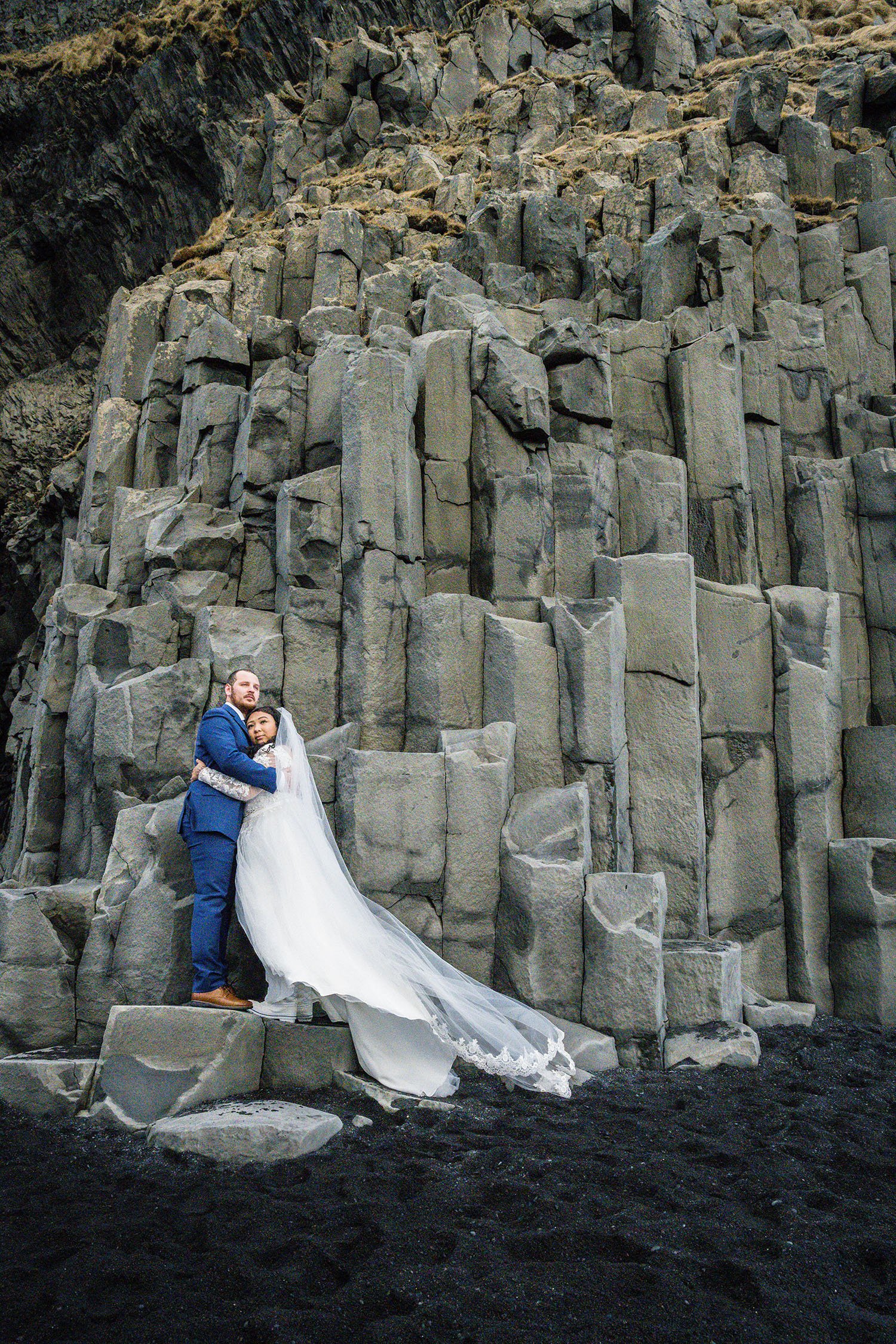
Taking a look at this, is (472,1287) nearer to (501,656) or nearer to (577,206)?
(501,656)

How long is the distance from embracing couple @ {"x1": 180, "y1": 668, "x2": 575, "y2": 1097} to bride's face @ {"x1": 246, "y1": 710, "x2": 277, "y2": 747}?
0.23 metres

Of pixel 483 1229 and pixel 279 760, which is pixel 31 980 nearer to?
pixel 279 760

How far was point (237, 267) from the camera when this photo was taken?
17.8 m

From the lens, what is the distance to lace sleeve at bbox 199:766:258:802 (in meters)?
6.87

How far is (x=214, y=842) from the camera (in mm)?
6789

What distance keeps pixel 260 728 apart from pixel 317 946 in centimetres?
186

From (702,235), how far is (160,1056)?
1497 centimetres

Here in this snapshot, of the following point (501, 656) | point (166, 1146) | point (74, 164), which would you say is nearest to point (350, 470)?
point (501, 656)

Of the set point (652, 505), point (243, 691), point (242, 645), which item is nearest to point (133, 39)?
point (652, 505)

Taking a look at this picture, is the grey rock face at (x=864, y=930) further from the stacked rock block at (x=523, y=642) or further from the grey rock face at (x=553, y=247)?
the grey rock face at (x=553, y=247)

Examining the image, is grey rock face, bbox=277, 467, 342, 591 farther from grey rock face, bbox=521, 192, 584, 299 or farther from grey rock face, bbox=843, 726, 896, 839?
grey rock face, bbox=521, 192, 584, 299

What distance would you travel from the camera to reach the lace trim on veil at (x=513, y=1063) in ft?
21.1

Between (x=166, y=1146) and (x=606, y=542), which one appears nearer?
(x=166, y=1146)

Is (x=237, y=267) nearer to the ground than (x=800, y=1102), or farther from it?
farther from it
